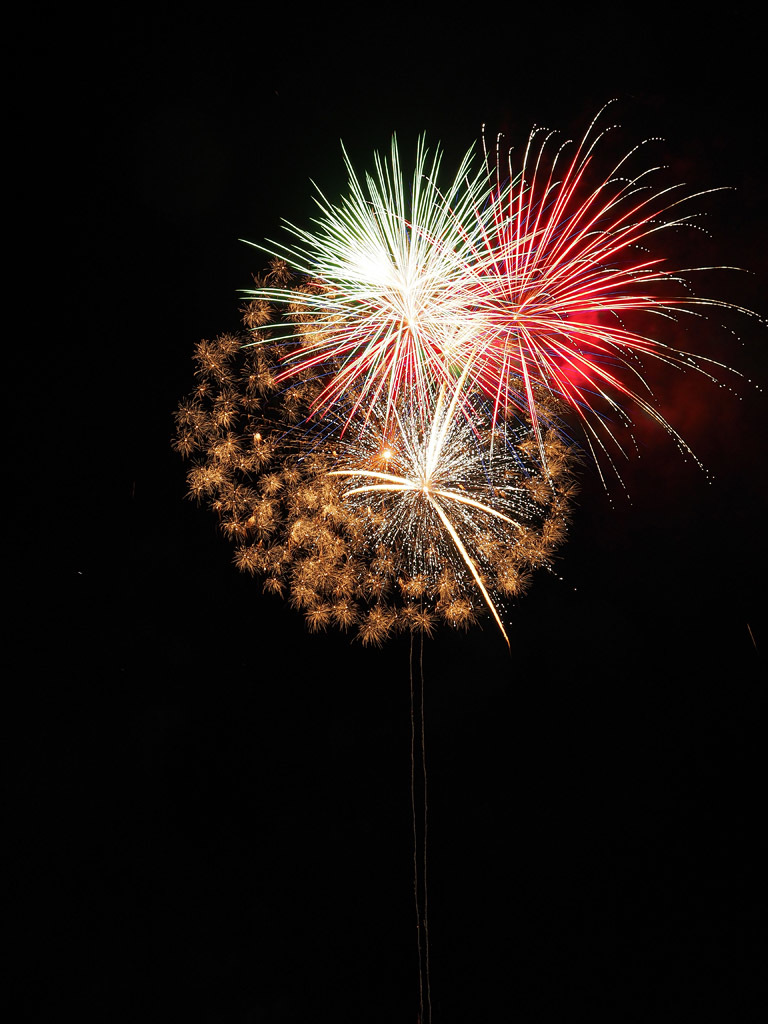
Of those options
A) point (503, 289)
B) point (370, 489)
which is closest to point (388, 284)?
point (503, 289)

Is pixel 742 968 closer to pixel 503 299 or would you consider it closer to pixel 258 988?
pixel 258 988

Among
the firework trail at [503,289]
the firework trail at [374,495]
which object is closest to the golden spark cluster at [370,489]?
the firework trail at [374,495]

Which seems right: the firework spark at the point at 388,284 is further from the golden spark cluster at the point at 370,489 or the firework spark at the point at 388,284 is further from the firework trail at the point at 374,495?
the firework trail at the point at 374,495

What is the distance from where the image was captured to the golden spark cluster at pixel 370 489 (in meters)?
3.36

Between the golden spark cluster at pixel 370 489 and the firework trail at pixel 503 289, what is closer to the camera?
the firework trail at pixel 503 289

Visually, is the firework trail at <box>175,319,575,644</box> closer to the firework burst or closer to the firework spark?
the firework spark

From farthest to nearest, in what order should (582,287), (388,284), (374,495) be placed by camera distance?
1. (374,495)
2. (582,287)
3. (388,284)

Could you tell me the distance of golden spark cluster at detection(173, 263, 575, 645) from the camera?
11.0ft

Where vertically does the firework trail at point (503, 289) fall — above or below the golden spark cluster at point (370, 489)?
above

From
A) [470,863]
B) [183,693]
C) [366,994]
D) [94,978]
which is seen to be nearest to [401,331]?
[183,693]

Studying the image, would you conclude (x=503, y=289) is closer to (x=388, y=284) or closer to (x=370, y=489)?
(x=388, y=284)

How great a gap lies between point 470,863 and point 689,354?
14.3ft

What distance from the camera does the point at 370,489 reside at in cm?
333

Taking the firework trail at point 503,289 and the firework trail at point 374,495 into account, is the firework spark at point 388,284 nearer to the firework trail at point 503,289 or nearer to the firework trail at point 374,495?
the firework trail at point 503,289
